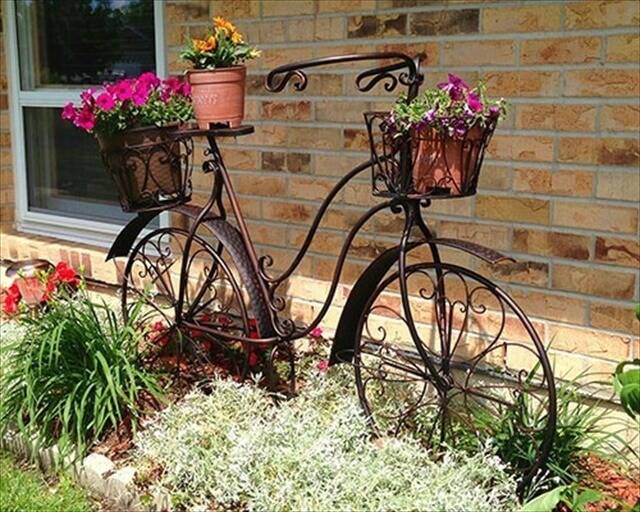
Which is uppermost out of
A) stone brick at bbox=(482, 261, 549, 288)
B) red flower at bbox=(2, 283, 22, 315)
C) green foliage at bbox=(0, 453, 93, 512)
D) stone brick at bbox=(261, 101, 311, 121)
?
stone brick at bbox=(261, 101, 311, 121)

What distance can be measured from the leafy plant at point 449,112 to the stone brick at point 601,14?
468mm

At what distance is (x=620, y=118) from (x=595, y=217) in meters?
0.33

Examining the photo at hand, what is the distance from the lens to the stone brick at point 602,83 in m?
2.54

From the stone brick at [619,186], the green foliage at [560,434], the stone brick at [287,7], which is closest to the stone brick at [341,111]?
the stone brick at [287,7]

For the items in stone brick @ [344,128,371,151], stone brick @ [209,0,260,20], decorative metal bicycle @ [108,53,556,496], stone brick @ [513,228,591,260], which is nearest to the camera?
decorative metal bicycle @ [108,53,556,496]

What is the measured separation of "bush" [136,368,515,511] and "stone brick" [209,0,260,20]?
5.18 ft

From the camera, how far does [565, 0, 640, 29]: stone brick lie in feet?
8.24

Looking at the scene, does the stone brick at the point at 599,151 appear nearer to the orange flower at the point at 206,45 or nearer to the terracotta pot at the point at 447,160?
the terracotta pot at the point at 447,160

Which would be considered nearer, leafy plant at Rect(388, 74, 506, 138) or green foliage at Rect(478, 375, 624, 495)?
leafy plant at Rect(388, 74, 506, 138)

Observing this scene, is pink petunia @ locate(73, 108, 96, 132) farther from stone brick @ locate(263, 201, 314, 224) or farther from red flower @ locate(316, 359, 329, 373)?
red flower @ locate(316, 359, 329, 373)

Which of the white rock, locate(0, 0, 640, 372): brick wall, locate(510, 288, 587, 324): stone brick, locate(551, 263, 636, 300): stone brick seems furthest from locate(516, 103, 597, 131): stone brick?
the white rock

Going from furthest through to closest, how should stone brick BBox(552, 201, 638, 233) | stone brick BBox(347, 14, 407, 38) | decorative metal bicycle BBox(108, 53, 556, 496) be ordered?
stone brick BBox(347, 14, 407, 38)
stone brick BBox(552, 201, 638, 233)
decorative metal bicycle BBox(108, 53, 556, 496)

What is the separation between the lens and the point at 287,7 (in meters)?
3.28

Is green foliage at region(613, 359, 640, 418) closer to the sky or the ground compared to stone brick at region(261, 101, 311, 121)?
closer to the ground
